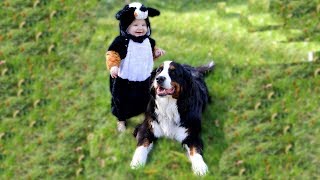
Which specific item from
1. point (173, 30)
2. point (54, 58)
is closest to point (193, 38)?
point (173, 30)

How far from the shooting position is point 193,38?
8.38 metres

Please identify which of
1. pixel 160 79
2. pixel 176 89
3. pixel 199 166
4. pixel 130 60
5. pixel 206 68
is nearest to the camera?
pixel 160 79

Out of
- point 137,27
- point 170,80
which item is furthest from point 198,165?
point 137,27

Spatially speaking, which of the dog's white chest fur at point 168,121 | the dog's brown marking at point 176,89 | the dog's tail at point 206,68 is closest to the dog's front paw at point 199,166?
the dog's white chest fur at point 168,121

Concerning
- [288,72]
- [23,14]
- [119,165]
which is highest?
[23,14]

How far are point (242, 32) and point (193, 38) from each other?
0.83 metres

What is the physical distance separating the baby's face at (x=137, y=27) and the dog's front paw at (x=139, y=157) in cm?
129

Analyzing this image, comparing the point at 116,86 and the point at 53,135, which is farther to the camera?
the point at 53,135

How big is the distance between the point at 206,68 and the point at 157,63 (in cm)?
69

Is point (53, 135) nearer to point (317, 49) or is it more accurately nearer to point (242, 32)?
point (242, 32)

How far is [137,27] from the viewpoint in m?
5.92

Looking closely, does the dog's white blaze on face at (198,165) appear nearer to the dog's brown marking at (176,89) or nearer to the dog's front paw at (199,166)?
the dog's front paw at (199,166)

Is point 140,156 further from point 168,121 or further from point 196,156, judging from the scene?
point 196,156

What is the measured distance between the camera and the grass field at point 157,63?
6.31 metres
